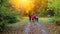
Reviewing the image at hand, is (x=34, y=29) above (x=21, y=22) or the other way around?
the other way around

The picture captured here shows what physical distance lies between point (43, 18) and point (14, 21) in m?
0.71

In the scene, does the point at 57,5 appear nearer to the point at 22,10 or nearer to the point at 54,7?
the point at 54,7

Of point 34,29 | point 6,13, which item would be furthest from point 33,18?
point 6,13

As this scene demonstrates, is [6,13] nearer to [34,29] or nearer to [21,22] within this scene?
[21,22]

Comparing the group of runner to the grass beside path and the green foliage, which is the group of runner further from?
the green foliage

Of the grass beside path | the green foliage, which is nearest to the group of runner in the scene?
the grass beside path

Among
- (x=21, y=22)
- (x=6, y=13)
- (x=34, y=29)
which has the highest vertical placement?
(x=6, y=13)

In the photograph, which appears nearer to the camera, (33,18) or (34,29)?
(34,29)

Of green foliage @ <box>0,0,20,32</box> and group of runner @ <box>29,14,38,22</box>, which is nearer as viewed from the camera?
green foliage @ <box>0,0,20,32</box>

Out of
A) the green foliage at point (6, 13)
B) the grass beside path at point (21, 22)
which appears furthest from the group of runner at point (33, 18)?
the green foliage at point (6, 13)

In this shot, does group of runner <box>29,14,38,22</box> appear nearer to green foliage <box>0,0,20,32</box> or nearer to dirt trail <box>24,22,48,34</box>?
dirt trail <box>24,22,48,34</box>

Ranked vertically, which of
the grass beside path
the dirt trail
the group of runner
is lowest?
the dirt trail

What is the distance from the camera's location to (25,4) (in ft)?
13.2

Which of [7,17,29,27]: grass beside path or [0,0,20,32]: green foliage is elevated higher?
[0,0,20,32]: green foliage
